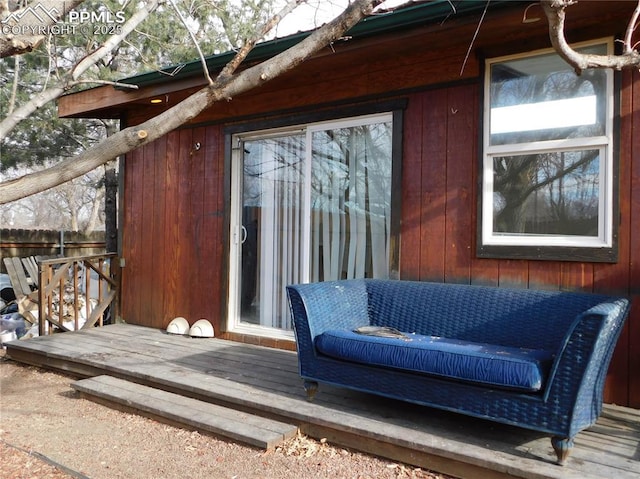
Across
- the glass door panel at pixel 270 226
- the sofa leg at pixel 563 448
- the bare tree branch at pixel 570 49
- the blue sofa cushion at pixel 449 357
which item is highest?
the bare tree branch at pixel 570 49

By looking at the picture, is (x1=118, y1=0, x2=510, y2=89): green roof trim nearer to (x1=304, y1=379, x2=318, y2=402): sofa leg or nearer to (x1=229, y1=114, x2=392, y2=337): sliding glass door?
(x1=229, y1=114, x2=392, y2=337): sliding glass door

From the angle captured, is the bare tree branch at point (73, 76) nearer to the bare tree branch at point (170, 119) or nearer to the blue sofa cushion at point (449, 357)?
the bare tree branch at point (170, 119)

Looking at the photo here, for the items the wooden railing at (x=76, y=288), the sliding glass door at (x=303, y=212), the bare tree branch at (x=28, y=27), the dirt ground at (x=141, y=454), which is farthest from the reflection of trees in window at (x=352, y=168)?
the wooden railing at (x=76, y=288)

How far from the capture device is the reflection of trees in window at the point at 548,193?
2.98 meters

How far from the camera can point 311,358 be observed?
2863 millimetres

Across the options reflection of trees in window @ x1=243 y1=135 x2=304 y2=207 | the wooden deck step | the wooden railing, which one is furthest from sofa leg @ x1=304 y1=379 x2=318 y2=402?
the wooden railing

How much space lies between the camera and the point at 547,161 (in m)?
3.11

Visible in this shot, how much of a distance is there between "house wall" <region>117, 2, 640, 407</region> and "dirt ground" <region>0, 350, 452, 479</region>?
4.69 feet

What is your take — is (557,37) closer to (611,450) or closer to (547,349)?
(547,349)

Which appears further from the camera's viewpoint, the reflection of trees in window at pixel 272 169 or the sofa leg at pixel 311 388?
the reflection of trees in window at pixel 272 169

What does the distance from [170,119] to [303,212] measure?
2065mm

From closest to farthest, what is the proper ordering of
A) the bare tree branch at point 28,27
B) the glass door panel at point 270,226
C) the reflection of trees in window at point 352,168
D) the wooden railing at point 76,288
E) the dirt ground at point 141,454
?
the bare tree branch at point 28,27 < the dirt ground at point 141,454 < the reflection of trees in window at point 352,168 < the glass door panel at point 270,226 < the wooden railing at point 76,288

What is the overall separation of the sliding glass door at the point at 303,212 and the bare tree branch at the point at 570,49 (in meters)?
1.58

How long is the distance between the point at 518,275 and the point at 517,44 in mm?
1418
